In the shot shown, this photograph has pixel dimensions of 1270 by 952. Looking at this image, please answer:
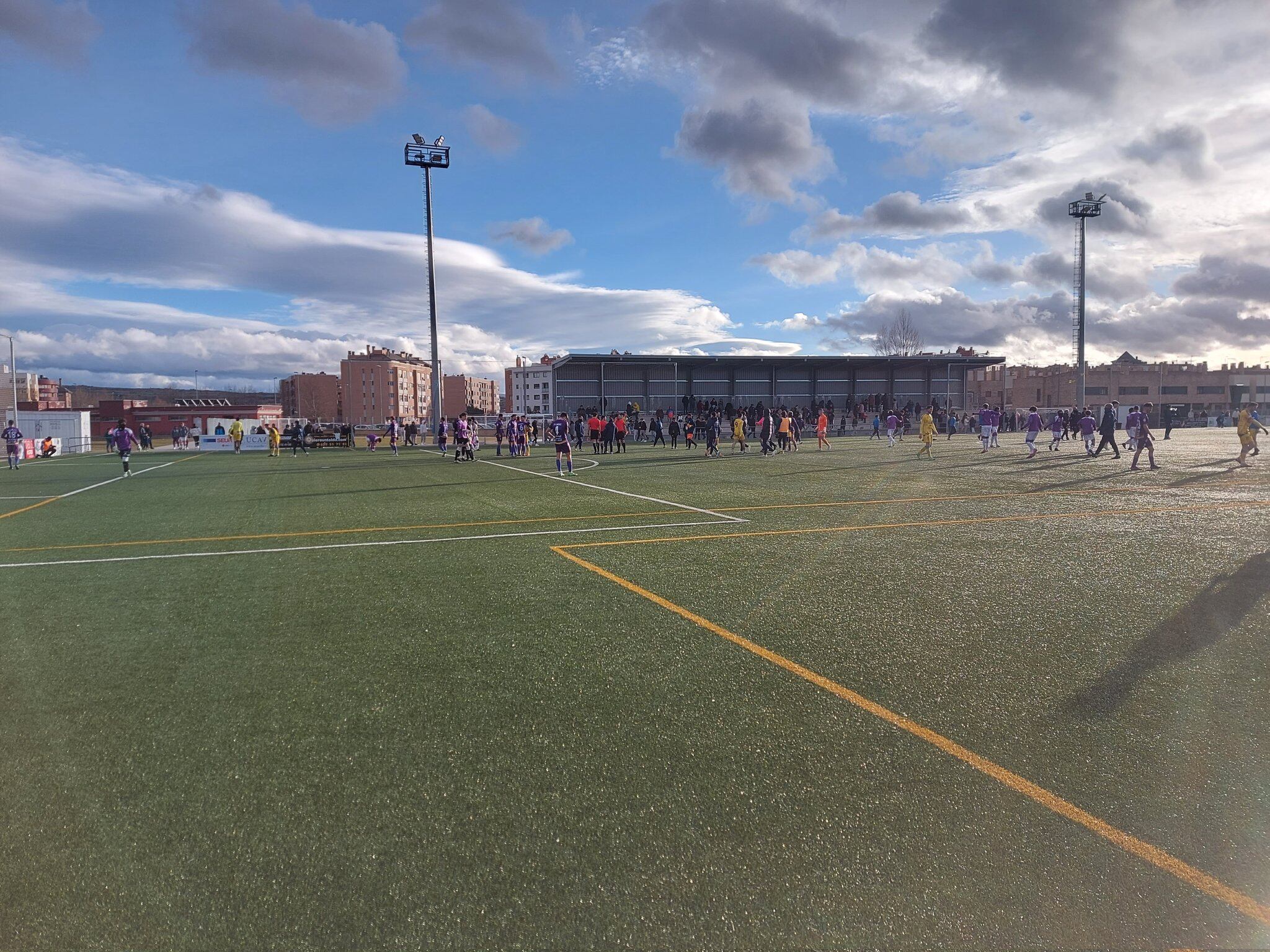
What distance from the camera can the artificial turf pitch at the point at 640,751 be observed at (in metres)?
2.82

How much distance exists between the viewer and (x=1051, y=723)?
4332 millimetres

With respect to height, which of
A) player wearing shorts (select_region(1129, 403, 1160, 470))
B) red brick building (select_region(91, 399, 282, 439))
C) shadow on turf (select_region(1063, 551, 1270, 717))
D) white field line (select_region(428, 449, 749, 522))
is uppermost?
red brick building (select_region(91, 399, 282, 439))

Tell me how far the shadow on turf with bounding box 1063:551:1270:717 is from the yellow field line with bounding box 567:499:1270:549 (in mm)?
4125

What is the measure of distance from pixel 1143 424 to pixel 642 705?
73.2 feet

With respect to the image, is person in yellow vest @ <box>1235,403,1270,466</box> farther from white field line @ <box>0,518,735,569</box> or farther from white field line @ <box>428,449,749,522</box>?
white field line @ <box>0,518,735,569</box>

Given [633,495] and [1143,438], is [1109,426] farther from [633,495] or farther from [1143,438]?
[633,495]

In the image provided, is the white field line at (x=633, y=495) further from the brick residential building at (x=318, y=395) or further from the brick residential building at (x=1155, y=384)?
the brick residential building at (x=318, y=395)

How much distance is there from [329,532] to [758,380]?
2221 inches

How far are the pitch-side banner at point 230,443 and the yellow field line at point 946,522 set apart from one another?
42.1 m

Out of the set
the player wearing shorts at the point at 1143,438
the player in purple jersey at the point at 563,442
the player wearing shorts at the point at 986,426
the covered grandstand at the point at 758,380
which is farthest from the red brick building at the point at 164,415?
the player wearing shorts at the point at 1143,438

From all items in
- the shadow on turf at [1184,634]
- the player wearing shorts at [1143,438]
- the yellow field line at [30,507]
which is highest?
the player wearing shorts at [1143,438]

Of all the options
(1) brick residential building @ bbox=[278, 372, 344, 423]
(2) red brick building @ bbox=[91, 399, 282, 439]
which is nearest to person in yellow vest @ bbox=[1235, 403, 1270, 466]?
(2) red brick building @ bbox=[91, 399, 282, 439]

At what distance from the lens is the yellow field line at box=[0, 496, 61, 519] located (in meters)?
15.0

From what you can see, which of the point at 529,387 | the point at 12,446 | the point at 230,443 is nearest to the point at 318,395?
the point at 529,387
